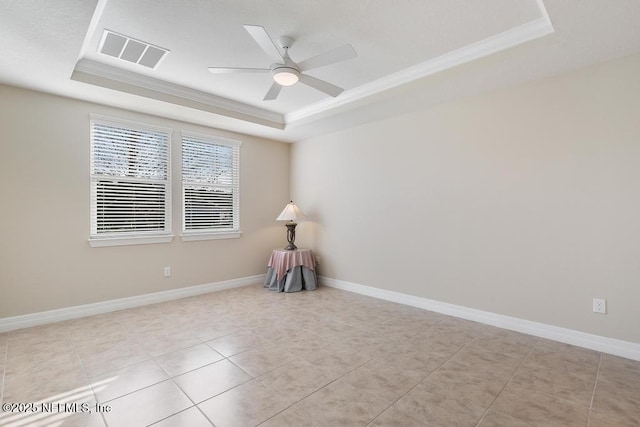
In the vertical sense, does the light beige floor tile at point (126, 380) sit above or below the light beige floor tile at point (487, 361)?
above

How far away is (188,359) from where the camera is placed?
2.59 meters

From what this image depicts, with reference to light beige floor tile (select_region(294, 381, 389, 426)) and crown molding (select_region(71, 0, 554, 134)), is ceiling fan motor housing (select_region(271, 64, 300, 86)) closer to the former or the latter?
crown molding (select_region(71, 0, 554, 134))

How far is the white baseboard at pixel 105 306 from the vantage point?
10.7 ft

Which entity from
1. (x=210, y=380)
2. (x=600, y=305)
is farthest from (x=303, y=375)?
(x=600, y=305)

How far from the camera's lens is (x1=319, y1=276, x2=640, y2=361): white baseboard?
2.66 meters

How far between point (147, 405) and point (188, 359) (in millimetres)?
630

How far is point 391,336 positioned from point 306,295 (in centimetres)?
177

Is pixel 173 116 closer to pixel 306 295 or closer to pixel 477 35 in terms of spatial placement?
pixel 306 295

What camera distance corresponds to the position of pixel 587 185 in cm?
283

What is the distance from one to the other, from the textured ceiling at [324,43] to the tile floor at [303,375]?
2.56m

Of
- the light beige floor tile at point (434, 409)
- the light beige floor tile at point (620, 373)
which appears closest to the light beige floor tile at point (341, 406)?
the light beige floor tile at point (434, 409)

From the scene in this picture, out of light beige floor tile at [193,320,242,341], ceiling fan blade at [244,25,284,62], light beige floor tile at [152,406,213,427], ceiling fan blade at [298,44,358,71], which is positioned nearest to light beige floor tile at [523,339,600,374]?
light beige floor tile at [152,406,213,427]

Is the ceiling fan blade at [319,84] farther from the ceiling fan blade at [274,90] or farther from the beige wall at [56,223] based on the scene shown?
the beige wall at [56,223]

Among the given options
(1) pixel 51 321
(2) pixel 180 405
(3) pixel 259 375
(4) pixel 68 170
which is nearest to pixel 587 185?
(3) pixel 259 375
